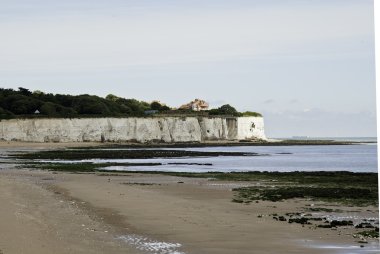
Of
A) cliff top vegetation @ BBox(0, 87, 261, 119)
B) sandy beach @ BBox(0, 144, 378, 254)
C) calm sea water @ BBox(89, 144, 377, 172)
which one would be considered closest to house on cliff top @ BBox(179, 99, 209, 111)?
cliff top vegetation @ BBox(0, 87, 261, 119)

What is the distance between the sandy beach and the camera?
11102 mm

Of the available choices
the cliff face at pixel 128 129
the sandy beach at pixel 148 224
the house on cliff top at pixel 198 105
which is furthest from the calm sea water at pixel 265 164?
the house on cliff top at pixel 198 105

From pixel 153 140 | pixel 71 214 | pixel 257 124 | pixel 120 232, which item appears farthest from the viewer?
pixel 257 124

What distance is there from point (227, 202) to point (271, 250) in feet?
27.8

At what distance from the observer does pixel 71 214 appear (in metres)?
15.2

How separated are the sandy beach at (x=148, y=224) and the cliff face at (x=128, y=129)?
77.5 metres

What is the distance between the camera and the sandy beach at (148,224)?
11.1 meters

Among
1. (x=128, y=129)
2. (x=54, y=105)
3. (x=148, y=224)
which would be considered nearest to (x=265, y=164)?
(x=148, y=224)

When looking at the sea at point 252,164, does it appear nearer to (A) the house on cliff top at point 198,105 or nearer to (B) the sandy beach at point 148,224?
(B) the sandy beach at point 148,224

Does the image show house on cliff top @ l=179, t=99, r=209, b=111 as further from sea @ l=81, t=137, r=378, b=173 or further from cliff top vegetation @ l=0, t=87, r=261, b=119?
sea @ l=81, t=137, r=378, b=173

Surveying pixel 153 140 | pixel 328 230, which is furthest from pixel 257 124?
pixel 328 230

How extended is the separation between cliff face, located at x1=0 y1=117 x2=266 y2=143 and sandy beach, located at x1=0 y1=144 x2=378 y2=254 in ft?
254

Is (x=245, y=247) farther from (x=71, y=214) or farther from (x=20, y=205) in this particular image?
(x=20, y=205)

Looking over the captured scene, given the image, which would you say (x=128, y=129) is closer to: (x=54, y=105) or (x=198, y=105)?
(x=54, y=105)
